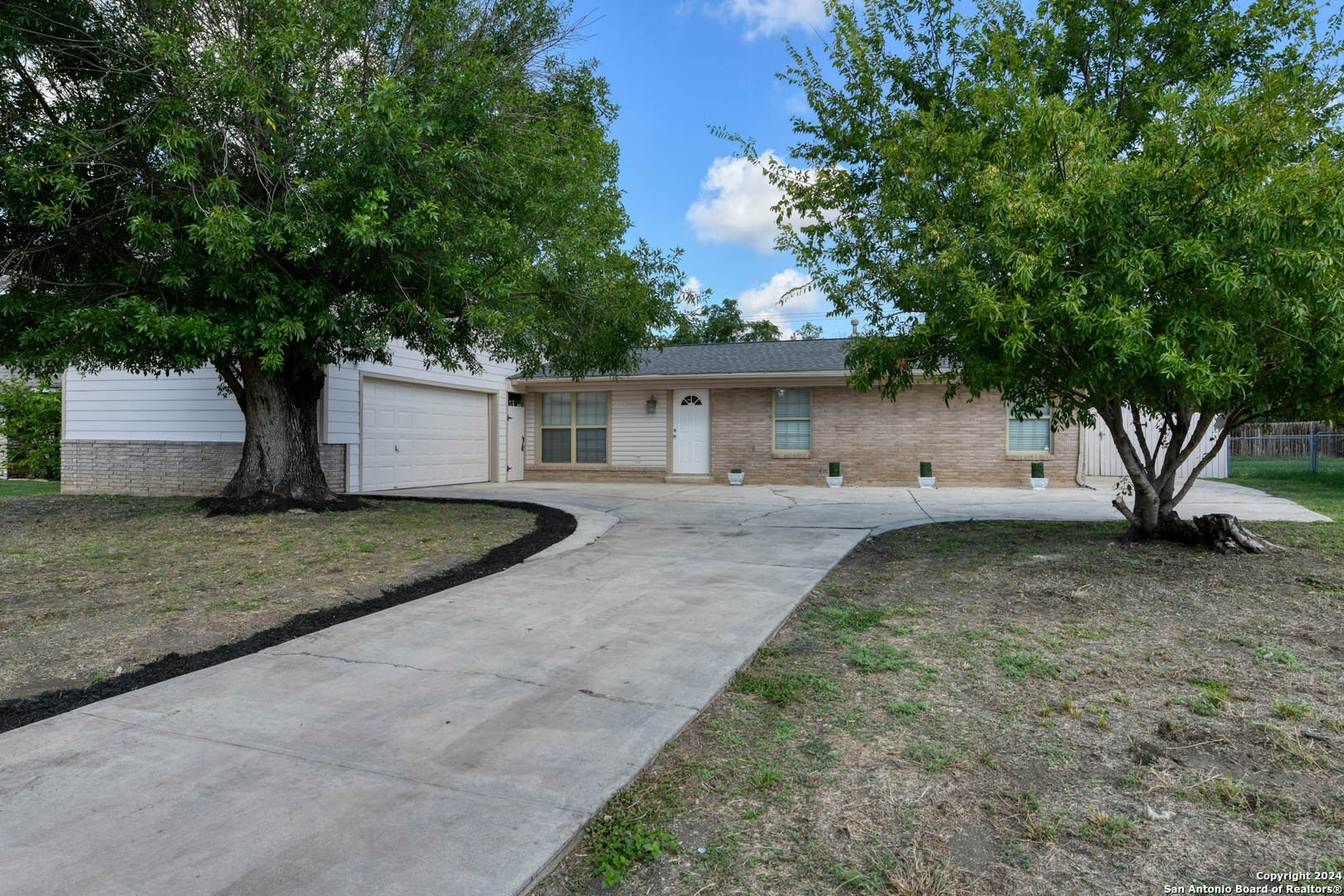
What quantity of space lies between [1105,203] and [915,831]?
13.8 feet

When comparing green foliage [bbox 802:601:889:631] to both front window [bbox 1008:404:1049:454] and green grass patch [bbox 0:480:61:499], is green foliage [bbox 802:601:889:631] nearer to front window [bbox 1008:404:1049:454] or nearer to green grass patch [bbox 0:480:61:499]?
front window [bbox 1008:404:1049:454]

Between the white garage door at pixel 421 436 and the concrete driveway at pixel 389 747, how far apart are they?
28.1 feet

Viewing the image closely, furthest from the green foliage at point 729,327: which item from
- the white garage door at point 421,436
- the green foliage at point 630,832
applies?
the green foliage at point 630,832

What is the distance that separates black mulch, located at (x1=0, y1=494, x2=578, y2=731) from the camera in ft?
10.9

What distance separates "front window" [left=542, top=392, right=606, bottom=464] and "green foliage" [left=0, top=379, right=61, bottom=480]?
973cm

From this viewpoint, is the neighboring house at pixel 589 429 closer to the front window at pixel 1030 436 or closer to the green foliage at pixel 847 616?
the front window at pixel 1030 436

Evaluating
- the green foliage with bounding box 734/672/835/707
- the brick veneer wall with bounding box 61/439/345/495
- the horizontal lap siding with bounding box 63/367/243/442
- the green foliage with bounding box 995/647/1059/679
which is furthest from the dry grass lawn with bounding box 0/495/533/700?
the green foliage with bounding box 995/647/1059/679

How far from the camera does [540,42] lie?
955cm

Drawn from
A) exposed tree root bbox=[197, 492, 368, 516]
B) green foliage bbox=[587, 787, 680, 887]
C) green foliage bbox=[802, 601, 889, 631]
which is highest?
exposed tree root bbox=[197, 492, 368, 516]

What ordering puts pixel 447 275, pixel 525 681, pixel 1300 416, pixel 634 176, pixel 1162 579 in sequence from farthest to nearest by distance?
pixel 634 176, pixel 447 275, pixel 1300 416, pixel 1162 579, pixel 525 681

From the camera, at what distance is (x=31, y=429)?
15.1 m

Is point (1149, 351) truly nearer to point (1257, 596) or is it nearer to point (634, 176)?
point (1257, 596)

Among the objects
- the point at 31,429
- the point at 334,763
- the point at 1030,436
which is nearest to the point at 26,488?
the point at 31,429

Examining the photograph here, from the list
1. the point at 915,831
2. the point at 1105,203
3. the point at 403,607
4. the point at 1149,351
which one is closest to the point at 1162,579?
the point at 1149,351
